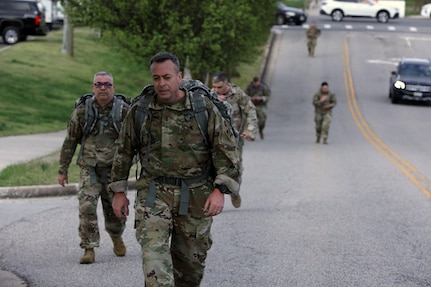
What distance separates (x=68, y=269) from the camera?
9.46m

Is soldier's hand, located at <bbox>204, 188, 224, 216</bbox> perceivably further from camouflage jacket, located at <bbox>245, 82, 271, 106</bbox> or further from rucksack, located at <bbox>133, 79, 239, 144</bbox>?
camouflage jacket, located at <bbox>245, 82, 271, 106</bbox>

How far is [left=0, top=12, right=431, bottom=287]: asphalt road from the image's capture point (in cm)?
929

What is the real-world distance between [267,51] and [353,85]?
36.6 feet

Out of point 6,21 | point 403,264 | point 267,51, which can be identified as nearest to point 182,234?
point 403,264

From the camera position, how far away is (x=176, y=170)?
696 cm

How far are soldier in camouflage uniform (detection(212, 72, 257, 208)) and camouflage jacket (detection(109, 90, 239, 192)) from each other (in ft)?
17.6

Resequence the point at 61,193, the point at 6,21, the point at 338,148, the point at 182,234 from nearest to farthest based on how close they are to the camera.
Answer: the point at 182,234 < the point at 61,193 < the point at 338,148 < the point at 6,21

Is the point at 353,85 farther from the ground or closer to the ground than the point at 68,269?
closer to the ground

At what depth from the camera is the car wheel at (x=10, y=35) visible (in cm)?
4484

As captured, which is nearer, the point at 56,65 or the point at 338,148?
the point at 338,148

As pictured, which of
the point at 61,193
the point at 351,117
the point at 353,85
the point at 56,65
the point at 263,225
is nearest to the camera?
the point at 263,225

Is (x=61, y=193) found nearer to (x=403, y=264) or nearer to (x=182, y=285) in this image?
(x=403, y=264)

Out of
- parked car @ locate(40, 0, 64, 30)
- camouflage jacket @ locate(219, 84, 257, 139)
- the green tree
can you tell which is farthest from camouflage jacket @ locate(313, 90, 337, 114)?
parked car @ locate(40, 0, 64, 30)

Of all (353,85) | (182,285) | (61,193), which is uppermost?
(182,285)
